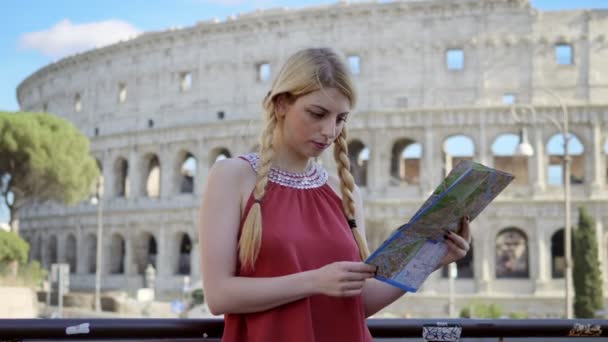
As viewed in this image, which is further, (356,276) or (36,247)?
(36,247)

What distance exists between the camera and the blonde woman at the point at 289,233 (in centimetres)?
229

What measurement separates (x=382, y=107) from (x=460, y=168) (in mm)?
32960

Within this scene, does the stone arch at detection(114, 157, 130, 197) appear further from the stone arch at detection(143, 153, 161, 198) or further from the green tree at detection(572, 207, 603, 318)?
the green tree at detection(572, 207, 603, 318)

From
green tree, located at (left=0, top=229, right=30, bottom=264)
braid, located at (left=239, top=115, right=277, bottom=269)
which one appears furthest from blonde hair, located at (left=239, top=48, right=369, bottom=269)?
green tree, located at (left=0, top=229, right=30, bottom=264)

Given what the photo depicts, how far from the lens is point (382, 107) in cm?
3488

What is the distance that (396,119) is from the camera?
34.4 meters

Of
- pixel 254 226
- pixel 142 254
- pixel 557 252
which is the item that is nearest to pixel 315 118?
pixel 254 226

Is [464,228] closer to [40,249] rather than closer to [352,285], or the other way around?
[352,285]

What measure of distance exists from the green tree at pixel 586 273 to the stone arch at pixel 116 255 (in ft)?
81.0

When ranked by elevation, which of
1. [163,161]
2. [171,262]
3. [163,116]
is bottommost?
[171,262]

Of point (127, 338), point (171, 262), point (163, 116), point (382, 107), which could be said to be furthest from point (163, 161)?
point (127, 338)

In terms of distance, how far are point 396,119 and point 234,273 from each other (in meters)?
32.5

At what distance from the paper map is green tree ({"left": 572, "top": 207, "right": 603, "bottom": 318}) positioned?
2545cm

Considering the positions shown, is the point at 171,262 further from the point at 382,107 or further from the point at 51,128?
the point at 382,107
